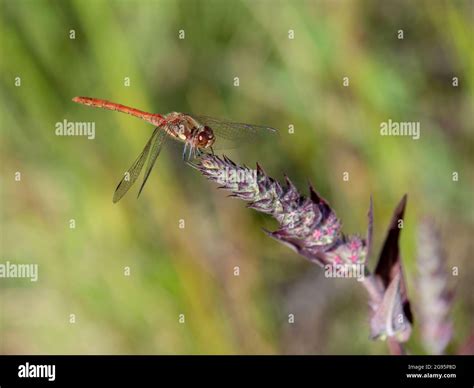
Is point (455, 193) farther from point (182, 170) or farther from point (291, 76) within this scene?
point (182, 170)

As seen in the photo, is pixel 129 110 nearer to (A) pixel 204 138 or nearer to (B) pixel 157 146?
(B) pixel 157 146

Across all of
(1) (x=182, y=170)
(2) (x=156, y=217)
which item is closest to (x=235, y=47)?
(1) (x=182, y=170)

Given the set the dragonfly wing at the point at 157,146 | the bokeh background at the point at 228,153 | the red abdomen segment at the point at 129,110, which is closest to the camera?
the dragonfly wing at the point at 157,146

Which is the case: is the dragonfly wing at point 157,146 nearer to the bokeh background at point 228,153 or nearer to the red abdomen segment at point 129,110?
the red abdomen segment at point 129,110

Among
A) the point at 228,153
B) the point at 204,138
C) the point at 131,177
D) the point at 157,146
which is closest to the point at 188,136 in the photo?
the point at 204,138

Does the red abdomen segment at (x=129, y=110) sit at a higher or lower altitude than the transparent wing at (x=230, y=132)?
higher

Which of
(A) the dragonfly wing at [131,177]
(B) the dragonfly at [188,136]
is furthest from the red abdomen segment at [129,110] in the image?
(A) the dragonfly wing at [131,177]
